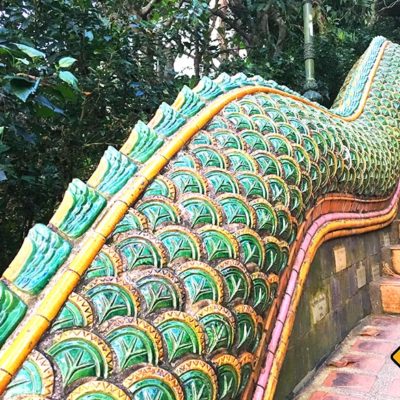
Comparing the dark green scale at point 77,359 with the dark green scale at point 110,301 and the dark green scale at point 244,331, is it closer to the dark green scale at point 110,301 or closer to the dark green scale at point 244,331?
the dark green scale at point 110,301

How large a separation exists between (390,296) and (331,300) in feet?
2.48

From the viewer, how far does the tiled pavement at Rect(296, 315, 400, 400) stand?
184 centimetres

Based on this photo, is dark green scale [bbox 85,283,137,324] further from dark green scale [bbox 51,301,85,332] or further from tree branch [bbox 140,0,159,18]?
tree branch [bbox 140,0,159,18]

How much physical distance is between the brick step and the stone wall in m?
0.04

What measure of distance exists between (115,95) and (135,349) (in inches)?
96.1

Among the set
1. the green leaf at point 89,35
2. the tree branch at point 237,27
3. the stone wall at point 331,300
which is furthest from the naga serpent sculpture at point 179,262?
the tree branch at point 237,27

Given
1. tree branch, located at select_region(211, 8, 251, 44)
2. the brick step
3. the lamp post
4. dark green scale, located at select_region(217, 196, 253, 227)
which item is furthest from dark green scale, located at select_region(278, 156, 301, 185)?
tree branch, located at select_region(211, 8, 251, 44)

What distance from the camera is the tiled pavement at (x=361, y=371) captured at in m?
1.84

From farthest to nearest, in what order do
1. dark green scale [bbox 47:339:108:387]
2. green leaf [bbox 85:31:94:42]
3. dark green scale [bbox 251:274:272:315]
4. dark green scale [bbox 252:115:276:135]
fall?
green leaf [bbox 85:31:94:42] → dark green scale [bbox 252:115:276:135] → dark green scale [bbox 251:274:272:315] → dark green scale [bbox 47:339:108:387]

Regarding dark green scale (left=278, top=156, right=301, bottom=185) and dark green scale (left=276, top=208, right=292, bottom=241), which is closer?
dark green scale (left=276, top=208, right=292, bottom=241)

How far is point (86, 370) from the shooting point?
3.02 ft

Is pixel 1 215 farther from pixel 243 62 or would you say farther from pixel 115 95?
pixel 243 62

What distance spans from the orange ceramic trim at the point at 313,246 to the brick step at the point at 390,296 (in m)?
0.35

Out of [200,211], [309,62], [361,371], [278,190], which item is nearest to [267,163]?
[278,190]
